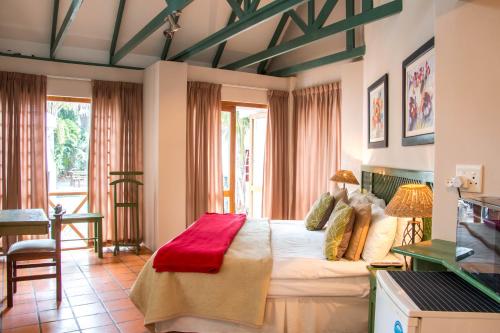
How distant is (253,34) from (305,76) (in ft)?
3.32

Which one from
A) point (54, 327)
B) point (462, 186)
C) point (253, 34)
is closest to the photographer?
point (462, 186)

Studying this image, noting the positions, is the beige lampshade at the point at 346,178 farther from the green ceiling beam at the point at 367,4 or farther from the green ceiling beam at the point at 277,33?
the green ceiling beam at the point at 277,33

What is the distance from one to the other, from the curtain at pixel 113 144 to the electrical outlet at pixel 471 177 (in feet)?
14.5

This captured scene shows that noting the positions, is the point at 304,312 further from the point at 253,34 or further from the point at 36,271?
the point at 253,34

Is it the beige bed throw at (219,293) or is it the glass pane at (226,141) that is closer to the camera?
the beige bed throw at (219,293)

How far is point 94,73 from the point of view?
16.9 feet

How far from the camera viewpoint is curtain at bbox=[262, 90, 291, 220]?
5938 mm

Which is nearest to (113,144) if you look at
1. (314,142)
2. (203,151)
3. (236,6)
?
(203,151)

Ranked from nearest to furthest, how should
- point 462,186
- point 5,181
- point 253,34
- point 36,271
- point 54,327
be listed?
1. point 462,186
2. point 54,327
3. point 36,271
4. point 5,181
5. point 253,34

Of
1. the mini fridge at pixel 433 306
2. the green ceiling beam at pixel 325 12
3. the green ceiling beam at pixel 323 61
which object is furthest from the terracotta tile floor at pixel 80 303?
the green ceiling beam at pixel 323 61

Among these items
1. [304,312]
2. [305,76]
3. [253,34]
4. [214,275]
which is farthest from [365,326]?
[253,34]

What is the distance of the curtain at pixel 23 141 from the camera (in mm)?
4621

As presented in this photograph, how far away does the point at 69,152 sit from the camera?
5223mm

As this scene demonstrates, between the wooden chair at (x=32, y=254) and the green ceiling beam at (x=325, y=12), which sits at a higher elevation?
the green ceiling beam at (x=325, y=12)
